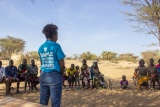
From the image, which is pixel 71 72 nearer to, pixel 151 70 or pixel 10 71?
pixel 10 71

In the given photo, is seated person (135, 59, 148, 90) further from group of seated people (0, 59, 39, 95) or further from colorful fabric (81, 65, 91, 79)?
group of seated people (0, 59, 39, 95)

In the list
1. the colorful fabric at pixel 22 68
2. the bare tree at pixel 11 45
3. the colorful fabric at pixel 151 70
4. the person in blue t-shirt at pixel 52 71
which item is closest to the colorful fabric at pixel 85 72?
the colorful fabric at pixel 22 68

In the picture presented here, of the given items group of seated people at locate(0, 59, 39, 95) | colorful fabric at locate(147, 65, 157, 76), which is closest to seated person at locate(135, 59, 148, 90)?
colorful fabric at locate(147, 65, 157, 76)

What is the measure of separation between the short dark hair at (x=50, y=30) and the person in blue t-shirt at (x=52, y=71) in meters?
0.11

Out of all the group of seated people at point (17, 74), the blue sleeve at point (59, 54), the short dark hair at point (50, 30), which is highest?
the short dark hair at point (50, 30)

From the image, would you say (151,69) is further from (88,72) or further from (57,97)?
(57,97)

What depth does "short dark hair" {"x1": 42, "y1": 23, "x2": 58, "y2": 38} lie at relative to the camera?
156 inches

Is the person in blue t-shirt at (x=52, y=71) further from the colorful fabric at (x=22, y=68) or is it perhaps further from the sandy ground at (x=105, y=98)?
the colorful fabric at (x=22, y=68)

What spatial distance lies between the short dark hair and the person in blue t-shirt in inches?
4.3

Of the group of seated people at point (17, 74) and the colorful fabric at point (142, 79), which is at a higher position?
the group of seated people at point (17, 74)

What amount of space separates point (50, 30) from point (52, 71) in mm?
621

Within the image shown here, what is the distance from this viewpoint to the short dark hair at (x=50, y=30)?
13.0 feet

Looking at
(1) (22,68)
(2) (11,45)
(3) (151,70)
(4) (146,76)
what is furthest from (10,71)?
(2) (11,45)

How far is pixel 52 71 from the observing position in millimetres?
3781
